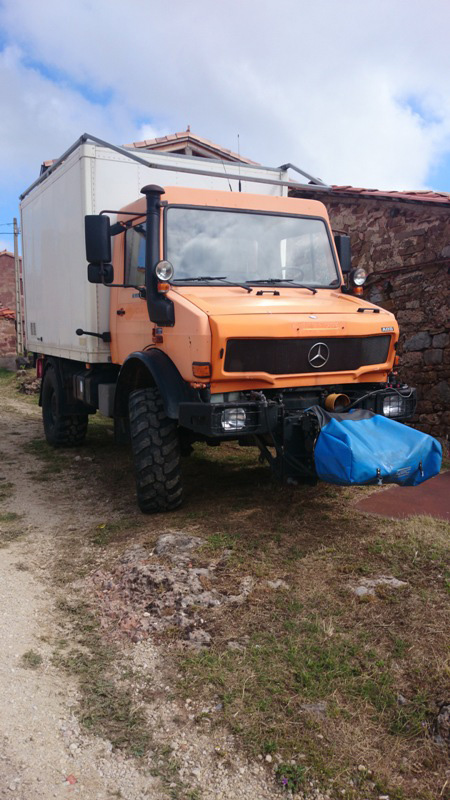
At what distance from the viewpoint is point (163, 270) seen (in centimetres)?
496

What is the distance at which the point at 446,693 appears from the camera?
2.85m

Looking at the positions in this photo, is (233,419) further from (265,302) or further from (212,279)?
(212,279)

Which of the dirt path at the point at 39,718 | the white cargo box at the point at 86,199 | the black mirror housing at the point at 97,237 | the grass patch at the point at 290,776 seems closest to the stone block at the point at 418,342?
the white cargo box at the point at 86,199

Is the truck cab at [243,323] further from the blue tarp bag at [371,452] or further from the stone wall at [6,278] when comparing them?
the stone wall at [6,278]

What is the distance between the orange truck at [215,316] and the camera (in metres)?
4.72

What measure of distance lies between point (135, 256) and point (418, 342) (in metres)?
4.18

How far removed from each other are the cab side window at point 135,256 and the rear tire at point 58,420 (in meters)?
2.72

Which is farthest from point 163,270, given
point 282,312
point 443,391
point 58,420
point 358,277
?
point 443,391

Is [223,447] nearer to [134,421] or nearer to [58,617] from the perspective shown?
[134,421]

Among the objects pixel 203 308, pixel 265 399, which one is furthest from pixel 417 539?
pixel 203 308

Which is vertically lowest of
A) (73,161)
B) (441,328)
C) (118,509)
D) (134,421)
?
(118,509)

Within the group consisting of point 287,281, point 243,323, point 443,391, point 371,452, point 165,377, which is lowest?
point 443,391

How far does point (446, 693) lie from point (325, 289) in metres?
3.66

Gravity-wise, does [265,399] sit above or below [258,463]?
above
